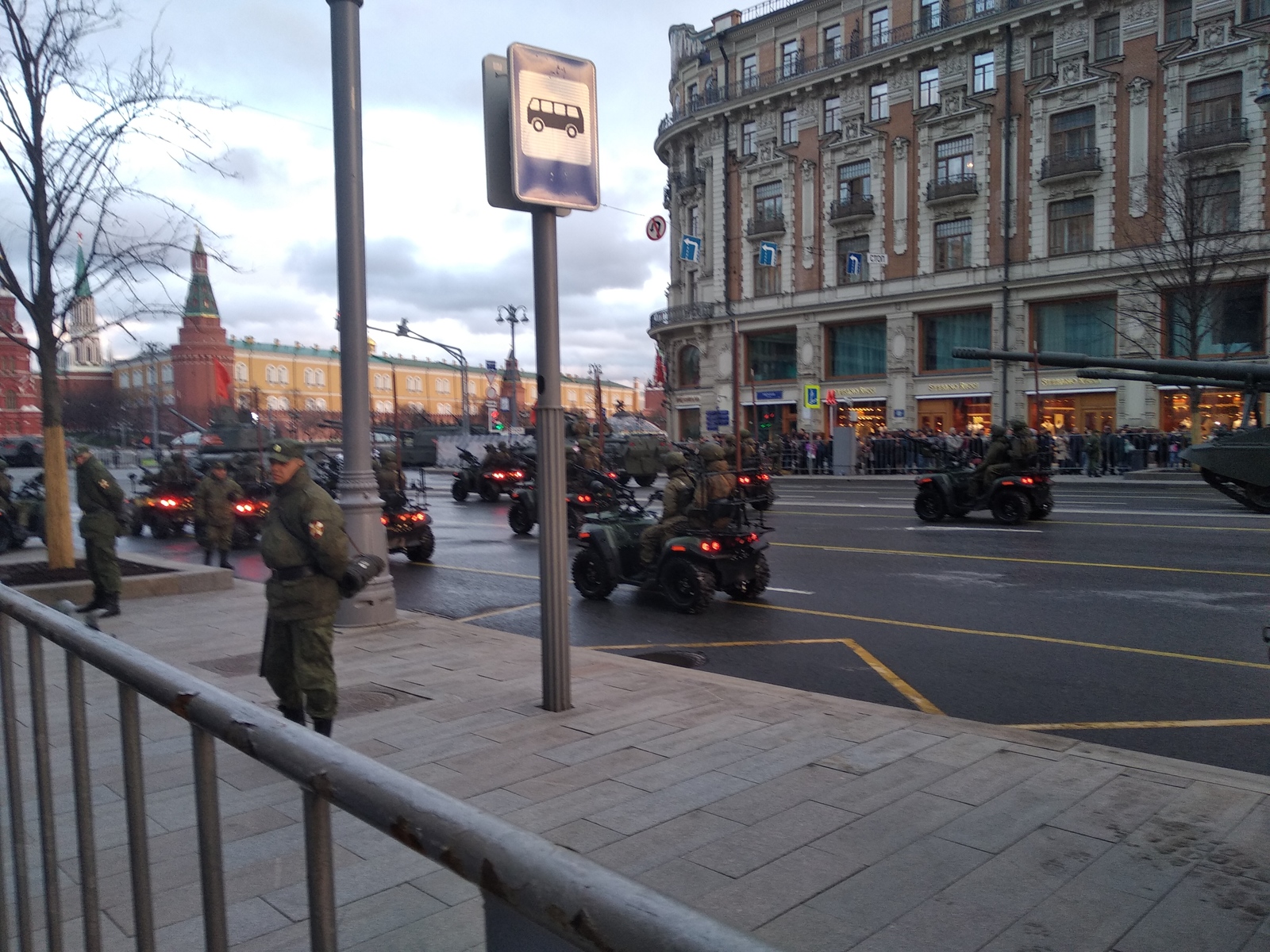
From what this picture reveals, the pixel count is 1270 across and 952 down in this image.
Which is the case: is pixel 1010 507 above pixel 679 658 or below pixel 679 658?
above

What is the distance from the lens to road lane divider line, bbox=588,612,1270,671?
292 inches

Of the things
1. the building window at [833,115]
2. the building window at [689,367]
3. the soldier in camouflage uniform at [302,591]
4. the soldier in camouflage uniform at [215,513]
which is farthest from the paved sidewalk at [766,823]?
the building window at [689,367]

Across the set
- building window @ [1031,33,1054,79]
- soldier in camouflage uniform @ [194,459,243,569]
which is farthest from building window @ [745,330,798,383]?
soldier in camouflage uniform @ [194,459,243,569]

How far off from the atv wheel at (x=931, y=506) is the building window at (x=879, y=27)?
1240 inches

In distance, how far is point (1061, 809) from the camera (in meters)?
4.32

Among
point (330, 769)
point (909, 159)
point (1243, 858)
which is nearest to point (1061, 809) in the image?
point (1243, 858)

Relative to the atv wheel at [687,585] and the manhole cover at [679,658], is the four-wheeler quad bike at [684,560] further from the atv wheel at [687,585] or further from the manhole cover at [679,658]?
the manhole cover at [679,658]

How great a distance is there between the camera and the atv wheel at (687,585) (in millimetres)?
10031

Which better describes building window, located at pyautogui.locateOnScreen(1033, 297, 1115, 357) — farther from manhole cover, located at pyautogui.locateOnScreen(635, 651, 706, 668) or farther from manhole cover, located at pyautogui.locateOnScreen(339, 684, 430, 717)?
manhole cover, located at pyautogui.locateOnScreen(339, 684, 430, 717)

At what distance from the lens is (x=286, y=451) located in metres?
5.52

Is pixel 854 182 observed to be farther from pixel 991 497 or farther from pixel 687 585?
pixel 687 585

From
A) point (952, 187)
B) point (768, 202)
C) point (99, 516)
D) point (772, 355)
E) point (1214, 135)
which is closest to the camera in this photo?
point (99, 516)

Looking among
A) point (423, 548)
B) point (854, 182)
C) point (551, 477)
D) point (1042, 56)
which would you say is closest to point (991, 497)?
point (423, 548)

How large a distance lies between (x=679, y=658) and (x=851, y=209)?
38684mm
